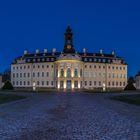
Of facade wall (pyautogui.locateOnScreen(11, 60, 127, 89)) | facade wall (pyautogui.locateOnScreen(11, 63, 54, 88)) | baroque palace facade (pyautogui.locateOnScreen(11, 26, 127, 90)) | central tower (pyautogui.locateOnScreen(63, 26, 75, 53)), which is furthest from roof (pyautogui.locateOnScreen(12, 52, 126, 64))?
central tower (pyautogui.locateOnScreen(63, 26, 75, 53))

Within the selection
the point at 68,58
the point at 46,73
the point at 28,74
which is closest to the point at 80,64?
the point at 68,58

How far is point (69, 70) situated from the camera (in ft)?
277

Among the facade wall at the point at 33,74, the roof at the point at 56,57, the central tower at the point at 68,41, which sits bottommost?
the facade wall at the point at 33,74

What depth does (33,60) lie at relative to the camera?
3644 inches

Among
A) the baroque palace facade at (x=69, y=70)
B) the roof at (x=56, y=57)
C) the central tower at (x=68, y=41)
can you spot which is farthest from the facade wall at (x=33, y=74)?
the central tower at (x=68, y=41)

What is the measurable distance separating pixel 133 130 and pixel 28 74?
85.3m

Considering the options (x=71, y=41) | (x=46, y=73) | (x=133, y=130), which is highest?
(x=71, y=41)

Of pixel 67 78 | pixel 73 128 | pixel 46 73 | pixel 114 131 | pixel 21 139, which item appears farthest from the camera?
pixel 46 73

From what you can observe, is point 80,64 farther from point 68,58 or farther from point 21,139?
point 21,139

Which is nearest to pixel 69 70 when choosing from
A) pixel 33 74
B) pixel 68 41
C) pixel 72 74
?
pixel 72 74

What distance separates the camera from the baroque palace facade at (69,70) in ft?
277

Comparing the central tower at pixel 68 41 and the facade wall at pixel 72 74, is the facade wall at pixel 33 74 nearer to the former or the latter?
the facade wall at pixel 72 74

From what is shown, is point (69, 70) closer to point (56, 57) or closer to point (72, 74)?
point (72, 74)

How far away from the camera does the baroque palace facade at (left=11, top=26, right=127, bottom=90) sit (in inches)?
3327
